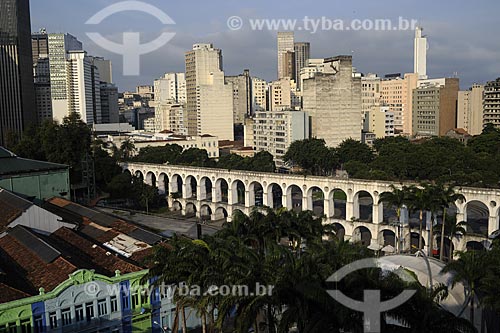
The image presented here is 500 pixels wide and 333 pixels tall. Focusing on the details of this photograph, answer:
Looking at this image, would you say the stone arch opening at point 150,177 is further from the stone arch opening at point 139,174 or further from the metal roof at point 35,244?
the metal roof at point 35,244

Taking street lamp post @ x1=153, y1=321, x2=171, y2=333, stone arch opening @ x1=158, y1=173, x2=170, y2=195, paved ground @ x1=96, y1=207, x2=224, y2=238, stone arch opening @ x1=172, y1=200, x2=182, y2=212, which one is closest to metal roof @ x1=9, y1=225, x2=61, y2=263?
street lamp post @ x1=153, y1=321, x2=171, y2=333

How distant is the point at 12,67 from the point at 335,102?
8969 centimetres

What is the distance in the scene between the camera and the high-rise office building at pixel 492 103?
433 feet

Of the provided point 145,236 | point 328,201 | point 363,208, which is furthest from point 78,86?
point 145,236

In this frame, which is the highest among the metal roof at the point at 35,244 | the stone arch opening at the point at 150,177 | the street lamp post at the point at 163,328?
the metal roof at the point at 35,244

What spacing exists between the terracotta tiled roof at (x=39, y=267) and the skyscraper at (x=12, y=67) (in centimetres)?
12001

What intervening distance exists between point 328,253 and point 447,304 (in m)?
8.69

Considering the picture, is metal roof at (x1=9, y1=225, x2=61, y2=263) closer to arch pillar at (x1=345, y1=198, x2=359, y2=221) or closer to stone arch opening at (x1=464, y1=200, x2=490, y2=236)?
arch pillar at (x1=345, y1=198, x2=359, y2=221)

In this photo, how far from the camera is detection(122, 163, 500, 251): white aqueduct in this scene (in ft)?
173

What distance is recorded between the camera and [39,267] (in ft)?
91.2

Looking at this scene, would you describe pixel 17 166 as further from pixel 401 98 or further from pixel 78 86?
pixel 401 98

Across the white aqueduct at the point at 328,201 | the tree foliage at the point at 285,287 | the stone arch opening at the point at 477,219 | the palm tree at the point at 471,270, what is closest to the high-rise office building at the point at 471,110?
the white aqueduct at the point at 328,201

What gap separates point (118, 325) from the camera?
26641 mm

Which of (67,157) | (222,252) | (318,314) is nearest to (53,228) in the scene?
(222,252)
